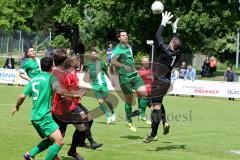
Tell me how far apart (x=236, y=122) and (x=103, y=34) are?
147 feet

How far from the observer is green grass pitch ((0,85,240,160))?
1121 cm

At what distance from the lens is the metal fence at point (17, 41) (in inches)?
1959

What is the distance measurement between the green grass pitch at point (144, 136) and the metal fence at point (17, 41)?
29.7m

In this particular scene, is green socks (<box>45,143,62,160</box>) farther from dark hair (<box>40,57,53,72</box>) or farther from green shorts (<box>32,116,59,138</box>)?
dark hair (<box>40,57,53,72</box>)

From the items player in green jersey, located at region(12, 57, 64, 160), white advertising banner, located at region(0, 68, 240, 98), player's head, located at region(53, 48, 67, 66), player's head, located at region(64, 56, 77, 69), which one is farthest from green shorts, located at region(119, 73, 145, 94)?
white advertising banner, located at region(0, 68, 240, 98)

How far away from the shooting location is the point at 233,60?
72125 millimetres

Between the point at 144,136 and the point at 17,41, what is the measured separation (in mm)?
37147

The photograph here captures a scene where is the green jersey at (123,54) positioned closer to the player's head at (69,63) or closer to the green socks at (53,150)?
the player's head at (69,63)

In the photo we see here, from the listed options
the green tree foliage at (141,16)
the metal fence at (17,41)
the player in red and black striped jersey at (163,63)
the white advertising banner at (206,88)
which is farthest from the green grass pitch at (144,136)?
the metal fence at (17,41)

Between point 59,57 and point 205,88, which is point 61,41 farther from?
point 59,57

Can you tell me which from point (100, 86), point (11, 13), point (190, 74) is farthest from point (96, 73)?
point (11, 13)

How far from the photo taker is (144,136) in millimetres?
14109

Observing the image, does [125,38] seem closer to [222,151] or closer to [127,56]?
[127,56]

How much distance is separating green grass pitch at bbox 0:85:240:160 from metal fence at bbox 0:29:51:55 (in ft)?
97.6
